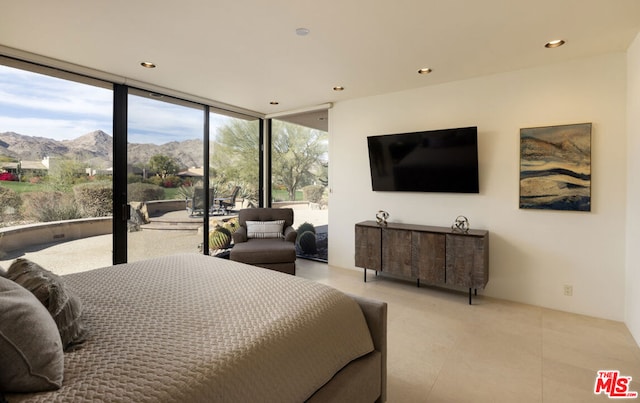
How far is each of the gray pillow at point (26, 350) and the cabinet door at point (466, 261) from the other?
3.26 m

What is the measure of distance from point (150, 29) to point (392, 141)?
9.33 ft

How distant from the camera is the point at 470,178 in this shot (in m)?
3.60

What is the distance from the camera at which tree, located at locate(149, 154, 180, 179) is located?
13.8 ft

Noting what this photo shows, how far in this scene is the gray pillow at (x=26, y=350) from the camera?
0.94 metres

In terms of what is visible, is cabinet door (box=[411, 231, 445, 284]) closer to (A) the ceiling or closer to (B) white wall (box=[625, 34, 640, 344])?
(B) white wall (box=[625, 34, 640, 344])

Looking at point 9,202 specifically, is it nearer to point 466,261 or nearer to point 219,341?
point 219,341

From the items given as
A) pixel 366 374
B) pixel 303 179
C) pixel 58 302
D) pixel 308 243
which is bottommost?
pixel 366 374

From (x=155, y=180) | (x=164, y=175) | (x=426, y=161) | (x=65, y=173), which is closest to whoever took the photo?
(x=65, y=173)

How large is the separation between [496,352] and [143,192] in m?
4.19

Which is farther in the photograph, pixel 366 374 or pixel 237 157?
pixel 237 157

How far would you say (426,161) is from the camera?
152 inches

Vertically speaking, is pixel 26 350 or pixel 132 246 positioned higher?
pixel 26 350

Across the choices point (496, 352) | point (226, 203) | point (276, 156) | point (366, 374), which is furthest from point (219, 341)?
point (276, 156)

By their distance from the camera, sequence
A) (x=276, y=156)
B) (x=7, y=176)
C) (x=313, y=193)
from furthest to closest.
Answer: (x=276, y=156) → (x=313, y=193) → (x=7, y=176)
